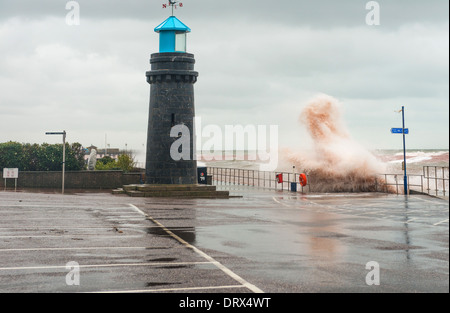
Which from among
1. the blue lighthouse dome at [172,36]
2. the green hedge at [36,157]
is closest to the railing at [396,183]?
the blue lighthouse dome at [172,36]

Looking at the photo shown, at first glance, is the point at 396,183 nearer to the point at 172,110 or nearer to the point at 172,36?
the point at 172,110

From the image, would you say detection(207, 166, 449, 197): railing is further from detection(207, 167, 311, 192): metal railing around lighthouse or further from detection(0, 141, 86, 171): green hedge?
detection(0, 141, 86, 171): green hedge

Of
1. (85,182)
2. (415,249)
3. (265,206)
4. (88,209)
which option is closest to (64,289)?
(415,249)

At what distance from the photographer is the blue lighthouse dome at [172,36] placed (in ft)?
111

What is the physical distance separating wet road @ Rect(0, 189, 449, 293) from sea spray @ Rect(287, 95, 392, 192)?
22960mm

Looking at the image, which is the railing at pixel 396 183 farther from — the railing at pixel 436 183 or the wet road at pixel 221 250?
the wet road at pixel 221 250

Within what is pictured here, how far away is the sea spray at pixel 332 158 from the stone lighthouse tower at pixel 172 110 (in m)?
16.0

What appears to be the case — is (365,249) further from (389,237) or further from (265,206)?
(265,206)

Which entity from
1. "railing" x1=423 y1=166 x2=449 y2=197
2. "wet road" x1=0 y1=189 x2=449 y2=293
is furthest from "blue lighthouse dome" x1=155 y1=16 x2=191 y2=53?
"railing" x1=423 y1=166 x2=449 y2=197

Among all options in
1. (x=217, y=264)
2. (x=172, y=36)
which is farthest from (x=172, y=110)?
(x=217, y=264)

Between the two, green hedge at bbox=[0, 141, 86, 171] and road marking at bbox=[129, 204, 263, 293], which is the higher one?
green hedge at bbox=[0, 141, 86, 171]

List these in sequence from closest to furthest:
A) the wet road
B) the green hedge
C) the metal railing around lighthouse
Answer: the wet road < the metal railing around lighthouse < the green hedge

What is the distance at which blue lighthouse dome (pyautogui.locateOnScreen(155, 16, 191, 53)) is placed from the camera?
33719 millimetres

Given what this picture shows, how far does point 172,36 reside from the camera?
111 feet
